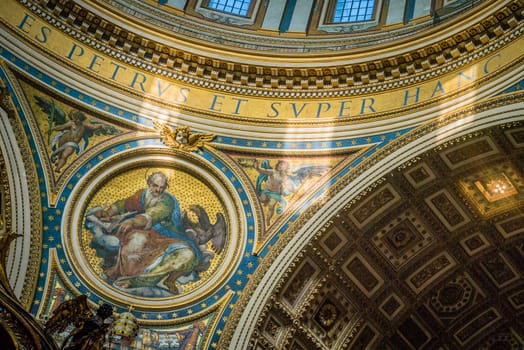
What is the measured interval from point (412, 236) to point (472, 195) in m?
1.60

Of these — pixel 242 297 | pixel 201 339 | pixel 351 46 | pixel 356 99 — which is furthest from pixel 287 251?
pixel 351 46

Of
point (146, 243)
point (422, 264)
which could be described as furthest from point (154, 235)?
point (422, 264)

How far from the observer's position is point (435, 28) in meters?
18.8

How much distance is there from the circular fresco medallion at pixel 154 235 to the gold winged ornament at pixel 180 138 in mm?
403

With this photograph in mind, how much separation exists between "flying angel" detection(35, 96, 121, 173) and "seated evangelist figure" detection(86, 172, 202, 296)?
129 cm

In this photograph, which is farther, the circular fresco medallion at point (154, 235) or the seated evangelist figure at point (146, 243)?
the seated evangelist figure at point (146, 243)

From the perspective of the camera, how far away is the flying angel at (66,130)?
17.9 m

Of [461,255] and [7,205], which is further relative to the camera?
[461,255]

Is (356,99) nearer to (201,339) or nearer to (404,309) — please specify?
(404,309)

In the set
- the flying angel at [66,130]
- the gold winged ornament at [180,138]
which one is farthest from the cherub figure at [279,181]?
the flying angel at [66,130]

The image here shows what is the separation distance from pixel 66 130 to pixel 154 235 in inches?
112

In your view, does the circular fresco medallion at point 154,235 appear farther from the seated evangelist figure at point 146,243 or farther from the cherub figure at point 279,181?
the cherub figure at point 279,181

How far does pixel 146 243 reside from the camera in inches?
714

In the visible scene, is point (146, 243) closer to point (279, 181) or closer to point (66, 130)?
point (66, 130)
